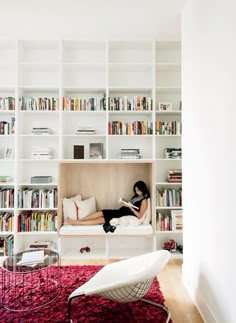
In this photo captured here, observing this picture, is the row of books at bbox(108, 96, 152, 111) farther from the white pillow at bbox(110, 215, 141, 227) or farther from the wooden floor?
the wooden floor

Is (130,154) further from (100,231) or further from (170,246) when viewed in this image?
(170,246)

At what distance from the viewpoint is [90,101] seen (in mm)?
3500

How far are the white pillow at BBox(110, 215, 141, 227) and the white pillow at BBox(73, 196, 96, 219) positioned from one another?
371mm

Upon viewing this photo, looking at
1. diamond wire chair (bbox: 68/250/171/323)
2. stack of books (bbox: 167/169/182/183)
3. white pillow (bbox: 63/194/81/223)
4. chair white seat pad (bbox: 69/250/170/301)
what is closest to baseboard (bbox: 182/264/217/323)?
diamond wire chair (bbox: 68/250/171/323)

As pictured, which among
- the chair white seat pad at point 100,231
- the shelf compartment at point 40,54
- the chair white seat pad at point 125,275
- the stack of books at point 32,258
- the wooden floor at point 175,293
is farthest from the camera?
the shelf compartment at point 40,54

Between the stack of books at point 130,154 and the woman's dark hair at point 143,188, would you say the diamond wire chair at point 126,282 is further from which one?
the stack of books at point 130,154

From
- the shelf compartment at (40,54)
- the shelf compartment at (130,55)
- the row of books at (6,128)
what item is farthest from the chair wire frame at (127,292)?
the shelf compartment at (40,54)

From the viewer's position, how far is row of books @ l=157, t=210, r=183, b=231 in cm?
346

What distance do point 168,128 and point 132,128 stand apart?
504 millimetres

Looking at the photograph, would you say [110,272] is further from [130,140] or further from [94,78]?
[94,78]

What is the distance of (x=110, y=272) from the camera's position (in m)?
2.24

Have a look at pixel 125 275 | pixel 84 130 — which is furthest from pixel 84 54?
pixel 125 275

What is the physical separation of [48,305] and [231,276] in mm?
1608

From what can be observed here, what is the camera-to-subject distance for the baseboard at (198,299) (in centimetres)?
195
